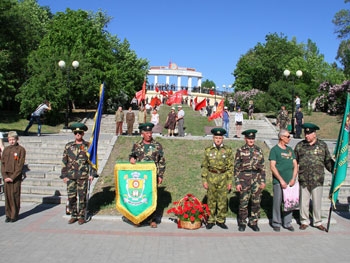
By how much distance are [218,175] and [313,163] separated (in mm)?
1995

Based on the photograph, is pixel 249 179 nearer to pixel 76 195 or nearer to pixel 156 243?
pixel 156 243

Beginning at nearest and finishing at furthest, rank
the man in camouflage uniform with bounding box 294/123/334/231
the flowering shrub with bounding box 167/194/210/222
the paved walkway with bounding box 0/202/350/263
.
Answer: the paved walkway with bounding box 0/202/350/263 → the flowering shrub with bounding box 167/194/210/222 → the man in camouflage uniform with bounding box 294/123/334/231

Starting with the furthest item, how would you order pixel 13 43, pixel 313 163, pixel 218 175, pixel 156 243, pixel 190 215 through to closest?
pixel 13 43, pixel 313 163, pixel 218 175, pixel 190 215, pixel 156 243

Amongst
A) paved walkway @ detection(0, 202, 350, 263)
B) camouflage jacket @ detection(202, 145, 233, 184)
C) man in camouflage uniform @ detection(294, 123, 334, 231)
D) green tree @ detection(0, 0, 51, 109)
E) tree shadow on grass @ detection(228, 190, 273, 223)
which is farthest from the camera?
green tree @ detection(0, 0, 51, 109)

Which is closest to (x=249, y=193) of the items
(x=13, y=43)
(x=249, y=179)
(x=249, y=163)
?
(x=249, y=179)

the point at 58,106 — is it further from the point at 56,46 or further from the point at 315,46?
the point at 315,46

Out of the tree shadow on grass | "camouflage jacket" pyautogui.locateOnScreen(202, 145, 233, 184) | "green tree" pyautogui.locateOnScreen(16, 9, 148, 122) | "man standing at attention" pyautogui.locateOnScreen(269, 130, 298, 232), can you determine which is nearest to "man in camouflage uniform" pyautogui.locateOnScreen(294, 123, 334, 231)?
"man standing at attention" pyautogui.locateOnScreen(269, 130, 298, 232)

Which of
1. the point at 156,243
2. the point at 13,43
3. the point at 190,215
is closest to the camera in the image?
the point at 156,243

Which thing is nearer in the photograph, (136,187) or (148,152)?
(136,187)

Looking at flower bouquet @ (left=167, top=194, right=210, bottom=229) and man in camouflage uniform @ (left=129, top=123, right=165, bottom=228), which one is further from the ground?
man in camouflage uniform @ (left=129, top=123, right=165, bottom=228)

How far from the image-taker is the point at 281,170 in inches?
303

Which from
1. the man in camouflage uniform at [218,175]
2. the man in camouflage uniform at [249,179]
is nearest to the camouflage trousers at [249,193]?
the man in camouflage uniform at [249,179]

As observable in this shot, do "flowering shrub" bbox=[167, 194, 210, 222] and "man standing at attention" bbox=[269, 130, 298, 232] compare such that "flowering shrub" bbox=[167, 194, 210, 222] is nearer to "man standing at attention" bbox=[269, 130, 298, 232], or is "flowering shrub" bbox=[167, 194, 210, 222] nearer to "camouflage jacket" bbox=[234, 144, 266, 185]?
"camouflage jacket" bbox=[234, 144, 266, 185]

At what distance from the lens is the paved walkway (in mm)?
6008
